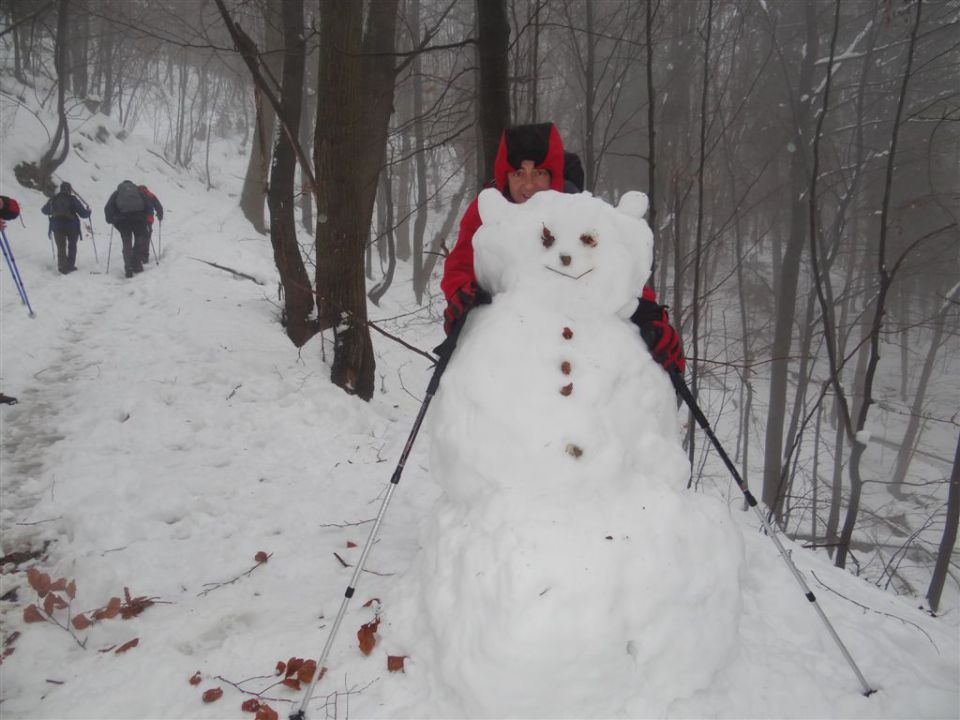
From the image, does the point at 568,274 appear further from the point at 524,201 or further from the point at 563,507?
the point at 563,507

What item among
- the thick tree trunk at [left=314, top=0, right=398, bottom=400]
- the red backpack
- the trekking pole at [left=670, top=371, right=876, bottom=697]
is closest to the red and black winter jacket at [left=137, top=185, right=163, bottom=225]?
the red backpack

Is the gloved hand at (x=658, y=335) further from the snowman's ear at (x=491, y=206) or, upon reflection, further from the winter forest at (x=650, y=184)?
the snowman's ear at (x=491, y=206)

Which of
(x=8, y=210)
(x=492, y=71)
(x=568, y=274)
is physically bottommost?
(x=568, y=274)

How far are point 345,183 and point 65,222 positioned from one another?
27.0 feet

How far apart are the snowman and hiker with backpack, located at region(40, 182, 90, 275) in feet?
36.8

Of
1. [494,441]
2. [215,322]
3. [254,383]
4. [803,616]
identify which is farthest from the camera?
Result: [215,322]

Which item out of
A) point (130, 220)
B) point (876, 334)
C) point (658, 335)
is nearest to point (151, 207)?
point (130, 220)

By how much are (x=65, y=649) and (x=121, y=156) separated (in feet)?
80.2

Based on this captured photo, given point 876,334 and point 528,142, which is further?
point 876,334

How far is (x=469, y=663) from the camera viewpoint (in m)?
1.86

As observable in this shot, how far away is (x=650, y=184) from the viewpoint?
4422mm

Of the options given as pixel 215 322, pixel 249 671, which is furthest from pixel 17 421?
pixel 249 671

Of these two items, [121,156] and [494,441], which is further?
[121,156]

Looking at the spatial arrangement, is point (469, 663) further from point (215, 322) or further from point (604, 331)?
point (215, 322)
